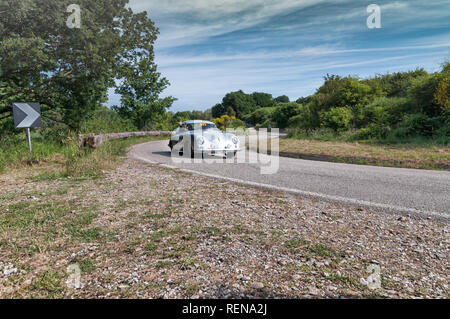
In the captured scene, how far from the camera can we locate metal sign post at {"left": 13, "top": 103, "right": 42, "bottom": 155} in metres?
7.58

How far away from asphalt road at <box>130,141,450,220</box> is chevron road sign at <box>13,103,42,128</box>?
4.85 m

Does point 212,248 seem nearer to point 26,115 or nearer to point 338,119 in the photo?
point 26,115

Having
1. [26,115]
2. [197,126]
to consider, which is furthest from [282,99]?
[26,115]

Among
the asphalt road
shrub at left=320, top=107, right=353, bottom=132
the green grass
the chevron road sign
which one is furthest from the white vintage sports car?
shrub at left=320, top=107, right=353, bottom=132

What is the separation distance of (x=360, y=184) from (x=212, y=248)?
4.20 metres

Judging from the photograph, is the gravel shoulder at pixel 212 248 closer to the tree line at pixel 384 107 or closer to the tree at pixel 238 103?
the tree line at pixel 384 107

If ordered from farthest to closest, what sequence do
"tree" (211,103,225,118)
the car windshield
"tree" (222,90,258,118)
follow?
"tree" (211,103,225,118) → "tree" (222,90,258,118) → the car windshield

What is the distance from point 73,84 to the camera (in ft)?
37.7

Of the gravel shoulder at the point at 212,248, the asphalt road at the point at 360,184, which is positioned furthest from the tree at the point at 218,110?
the gravel shoulder at the point at 212,248

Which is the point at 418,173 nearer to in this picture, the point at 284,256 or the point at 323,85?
the point at 284,256

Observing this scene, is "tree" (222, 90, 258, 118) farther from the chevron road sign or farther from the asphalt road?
the asphalt road

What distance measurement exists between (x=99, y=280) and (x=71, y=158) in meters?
6.11

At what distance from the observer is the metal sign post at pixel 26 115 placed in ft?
24.9

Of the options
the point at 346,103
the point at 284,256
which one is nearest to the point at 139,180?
the point at 284,256
